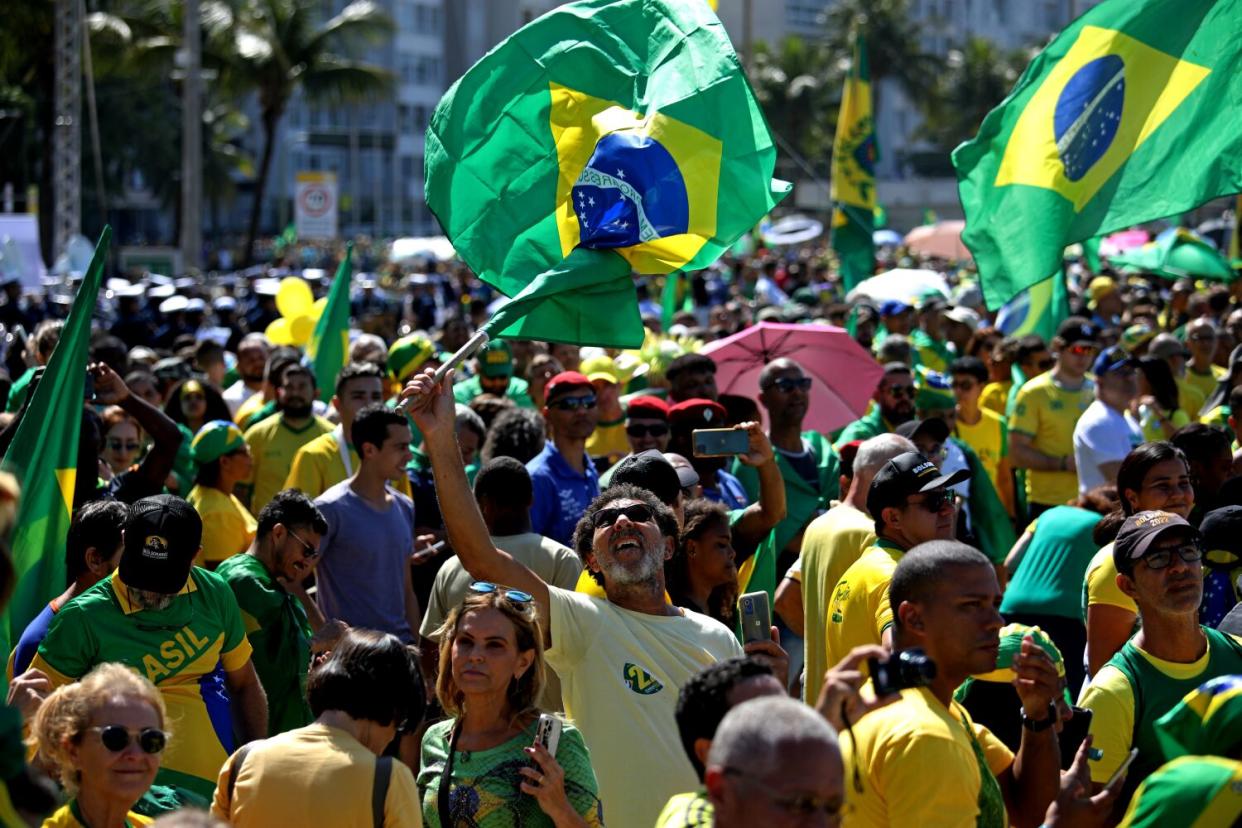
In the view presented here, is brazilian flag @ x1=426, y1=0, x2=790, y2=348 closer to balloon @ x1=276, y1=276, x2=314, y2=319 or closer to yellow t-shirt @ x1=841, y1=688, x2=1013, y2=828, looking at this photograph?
yellow t-shirt @ x1=841, y1=688, x2=1013, y2=828

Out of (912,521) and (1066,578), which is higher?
(912,521)

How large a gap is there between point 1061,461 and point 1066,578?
3408 mm

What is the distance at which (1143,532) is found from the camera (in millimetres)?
4965

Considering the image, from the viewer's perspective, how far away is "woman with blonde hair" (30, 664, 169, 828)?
13.0ft

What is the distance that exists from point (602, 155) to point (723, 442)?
1.24m

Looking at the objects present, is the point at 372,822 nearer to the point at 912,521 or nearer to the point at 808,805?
the point at 808,805

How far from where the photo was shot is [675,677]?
466cm

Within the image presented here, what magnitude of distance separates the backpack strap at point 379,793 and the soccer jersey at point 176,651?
1.10 m

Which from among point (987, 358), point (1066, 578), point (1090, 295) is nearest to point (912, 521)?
point (1066, 578)

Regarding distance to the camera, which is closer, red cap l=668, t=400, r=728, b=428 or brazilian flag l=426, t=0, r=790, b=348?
brazilian flag l=426, t=0, r=790, b=348

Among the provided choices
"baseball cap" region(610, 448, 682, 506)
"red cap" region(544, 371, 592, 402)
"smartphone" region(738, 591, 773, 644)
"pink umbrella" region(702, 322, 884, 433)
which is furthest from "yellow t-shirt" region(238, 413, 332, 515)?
"smartphone" region(738, 591, 773, 644)

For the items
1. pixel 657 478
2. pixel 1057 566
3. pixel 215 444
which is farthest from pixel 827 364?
pixel 657 478

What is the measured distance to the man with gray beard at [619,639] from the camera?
15.1 ft

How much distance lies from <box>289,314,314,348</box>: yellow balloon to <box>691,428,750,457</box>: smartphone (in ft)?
30.3
